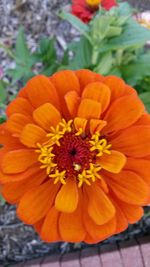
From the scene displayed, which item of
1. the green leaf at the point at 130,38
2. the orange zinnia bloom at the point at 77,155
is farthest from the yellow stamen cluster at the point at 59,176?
the green leaf at the point at 130,38

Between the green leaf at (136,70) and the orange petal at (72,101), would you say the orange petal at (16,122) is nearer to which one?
the orange petal at (72,101)

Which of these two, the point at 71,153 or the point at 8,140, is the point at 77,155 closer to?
the point at 71,153

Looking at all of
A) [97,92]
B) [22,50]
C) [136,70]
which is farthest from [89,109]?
[22,50]

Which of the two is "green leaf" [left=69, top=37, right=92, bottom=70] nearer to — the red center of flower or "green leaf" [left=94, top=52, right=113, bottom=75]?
"green leaf" [left=94, top=52, right=113, bottom=75]

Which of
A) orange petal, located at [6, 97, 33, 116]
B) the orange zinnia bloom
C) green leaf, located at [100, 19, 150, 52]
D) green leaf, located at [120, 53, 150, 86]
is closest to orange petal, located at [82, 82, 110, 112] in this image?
the orange zinnia bloom

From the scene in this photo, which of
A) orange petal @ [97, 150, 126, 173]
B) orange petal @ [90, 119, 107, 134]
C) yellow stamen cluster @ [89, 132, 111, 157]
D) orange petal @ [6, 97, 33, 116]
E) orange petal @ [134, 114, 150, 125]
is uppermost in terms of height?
orange petal @ [6, 97, 33, 116]

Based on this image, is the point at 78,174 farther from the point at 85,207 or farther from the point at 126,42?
the point at 126,42

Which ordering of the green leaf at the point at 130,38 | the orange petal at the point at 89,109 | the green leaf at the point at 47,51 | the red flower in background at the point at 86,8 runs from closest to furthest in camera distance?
the orange petal at the point at 89,109 < the green leaf at the point at 130,38 < the red flower in background at the point at 86,8 < the green leaf at the point at 47,51
